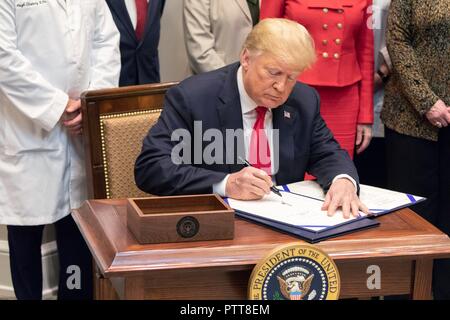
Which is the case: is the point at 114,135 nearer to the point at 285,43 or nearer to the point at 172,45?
the point at 285,43

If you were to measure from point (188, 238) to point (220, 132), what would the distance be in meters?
0.66

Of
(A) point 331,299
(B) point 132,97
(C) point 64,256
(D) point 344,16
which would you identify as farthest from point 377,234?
(C) point 64,256

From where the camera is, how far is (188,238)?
6.54ft

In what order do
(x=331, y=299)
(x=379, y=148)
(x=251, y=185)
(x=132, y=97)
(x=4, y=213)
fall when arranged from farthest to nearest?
1. (x=379, y=148)
2. (x=4, y=213)
3. (x=132, y=97)
4. (x=251, y=185)
5. (x=331, y=299)

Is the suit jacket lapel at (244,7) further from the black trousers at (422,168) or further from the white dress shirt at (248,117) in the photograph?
the white dress shirt at (248,117)

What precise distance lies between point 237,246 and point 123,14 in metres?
1.68

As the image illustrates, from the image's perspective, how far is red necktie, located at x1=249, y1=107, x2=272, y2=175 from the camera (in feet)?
8.56

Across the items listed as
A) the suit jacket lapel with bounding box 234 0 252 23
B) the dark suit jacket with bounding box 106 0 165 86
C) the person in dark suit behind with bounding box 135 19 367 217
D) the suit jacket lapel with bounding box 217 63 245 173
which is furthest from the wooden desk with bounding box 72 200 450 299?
the suit jacket lapel with bounding box 234 0 252 23

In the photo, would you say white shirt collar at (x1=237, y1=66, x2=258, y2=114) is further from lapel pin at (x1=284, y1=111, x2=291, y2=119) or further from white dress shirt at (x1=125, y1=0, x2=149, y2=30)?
white dress shirt at (x1=125, y1=0, x2=149, y2=30)

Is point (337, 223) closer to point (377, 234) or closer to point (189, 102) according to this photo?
point (377, 234)

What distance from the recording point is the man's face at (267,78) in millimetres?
2467

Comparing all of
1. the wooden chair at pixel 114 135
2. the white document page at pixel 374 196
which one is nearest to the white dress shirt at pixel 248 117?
the white document page at pixel 374 196

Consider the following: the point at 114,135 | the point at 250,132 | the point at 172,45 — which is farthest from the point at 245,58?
the point at 172,45

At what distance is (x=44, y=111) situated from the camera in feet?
9.72
